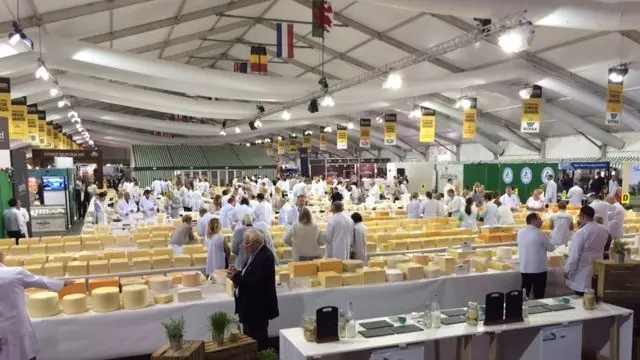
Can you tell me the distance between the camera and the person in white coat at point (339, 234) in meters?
6.96

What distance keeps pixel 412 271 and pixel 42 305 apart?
3961 mm

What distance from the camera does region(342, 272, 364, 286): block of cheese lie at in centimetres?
571

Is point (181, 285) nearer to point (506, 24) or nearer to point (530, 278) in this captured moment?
point (530, 278)

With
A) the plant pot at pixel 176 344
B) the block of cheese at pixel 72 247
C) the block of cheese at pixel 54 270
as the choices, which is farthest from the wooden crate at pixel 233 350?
the block of cheese at pixel 72 247

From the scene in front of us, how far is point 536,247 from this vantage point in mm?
6086

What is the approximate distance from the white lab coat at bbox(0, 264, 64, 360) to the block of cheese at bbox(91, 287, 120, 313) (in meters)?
0.67

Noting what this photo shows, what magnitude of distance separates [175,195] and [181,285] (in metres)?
11.1

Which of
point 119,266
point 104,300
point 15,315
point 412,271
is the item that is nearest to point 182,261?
point 119,266

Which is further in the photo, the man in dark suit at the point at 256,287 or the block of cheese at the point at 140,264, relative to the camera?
the block of cheese at the point at 140,264

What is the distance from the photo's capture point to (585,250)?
5.82 meters

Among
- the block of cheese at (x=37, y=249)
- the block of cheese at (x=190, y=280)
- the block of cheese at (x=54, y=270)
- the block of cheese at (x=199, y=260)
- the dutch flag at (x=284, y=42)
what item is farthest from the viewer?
the dutch flag at (x=284, y=42)

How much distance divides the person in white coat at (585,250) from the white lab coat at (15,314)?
215 inches

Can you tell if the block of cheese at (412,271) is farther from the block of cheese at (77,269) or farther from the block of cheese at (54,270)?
the block of cheese at (54,270)

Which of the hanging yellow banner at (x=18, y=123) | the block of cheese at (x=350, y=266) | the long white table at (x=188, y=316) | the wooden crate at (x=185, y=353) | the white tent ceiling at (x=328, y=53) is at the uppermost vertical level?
the white tent ceiling at (x=328, y=53)
